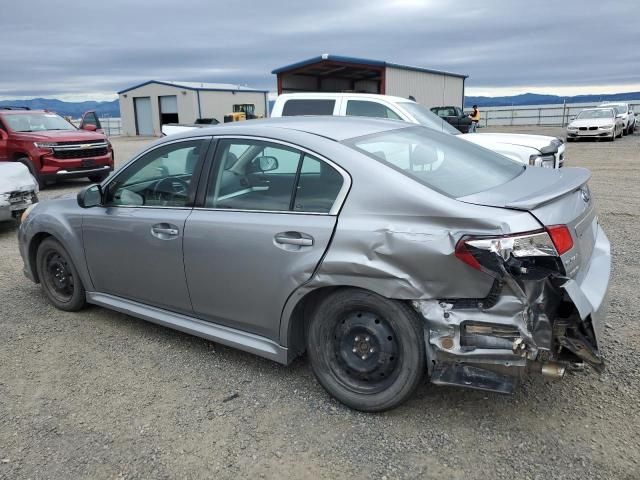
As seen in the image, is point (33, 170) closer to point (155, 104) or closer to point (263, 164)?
point (263, 164)

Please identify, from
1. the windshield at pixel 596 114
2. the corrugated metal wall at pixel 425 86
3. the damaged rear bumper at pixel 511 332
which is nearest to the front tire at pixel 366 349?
the damaged rear bumper at pixel 511 332

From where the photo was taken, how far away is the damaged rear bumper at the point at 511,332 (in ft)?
8.54

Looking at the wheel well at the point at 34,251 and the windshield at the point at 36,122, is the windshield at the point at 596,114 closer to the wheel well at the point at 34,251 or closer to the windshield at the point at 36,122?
the windshield at the point at 36,122

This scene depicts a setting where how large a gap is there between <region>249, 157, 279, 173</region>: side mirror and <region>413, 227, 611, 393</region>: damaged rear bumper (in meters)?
1.33

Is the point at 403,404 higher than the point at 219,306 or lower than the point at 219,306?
lower

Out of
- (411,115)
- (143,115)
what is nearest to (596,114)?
(411,115)

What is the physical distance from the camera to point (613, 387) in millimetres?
3258

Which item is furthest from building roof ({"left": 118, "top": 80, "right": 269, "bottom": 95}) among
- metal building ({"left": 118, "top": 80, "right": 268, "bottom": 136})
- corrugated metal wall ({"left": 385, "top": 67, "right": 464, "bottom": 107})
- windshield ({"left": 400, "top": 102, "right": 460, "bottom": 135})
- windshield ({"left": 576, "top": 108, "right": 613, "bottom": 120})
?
windshield ({"left": 400, "top": 102, "right": 460, "bottom": 135})

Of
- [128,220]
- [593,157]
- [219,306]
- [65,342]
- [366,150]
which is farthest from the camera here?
[593,157]

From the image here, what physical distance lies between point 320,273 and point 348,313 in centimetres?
28

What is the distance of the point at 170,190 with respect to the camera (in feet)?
12.6

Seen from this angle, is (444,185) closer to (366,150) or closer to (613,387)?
(366,150)

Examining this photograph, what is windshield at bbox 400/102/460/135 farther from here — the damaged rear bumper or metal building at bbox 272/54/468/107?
metal building at bbox 272/54/468/107

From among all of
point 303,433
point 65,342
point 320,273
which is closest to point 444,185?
point 320,273
